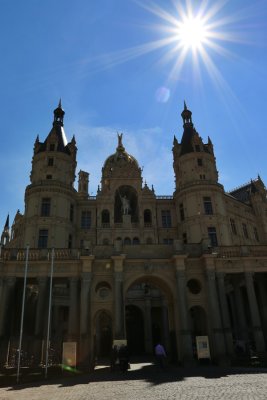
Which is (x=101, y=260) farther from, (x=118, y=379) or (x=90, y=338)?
(x=118, y=379)

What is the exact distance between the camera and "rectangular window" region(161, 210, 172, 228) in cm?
5891

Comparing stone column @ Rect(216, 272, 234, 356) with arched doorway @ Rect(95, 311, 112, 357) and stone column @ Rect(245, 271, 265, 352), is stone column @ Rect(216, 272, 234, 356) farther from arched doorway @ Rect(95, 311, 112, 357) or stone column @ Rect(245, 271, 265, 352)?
arched doorway @ Rect(95, 311, 112, 357)

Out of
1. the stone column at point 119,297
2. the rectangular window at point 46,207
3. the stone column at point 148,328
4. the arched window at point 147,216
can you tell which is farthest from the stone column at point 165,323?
the rectangular window at point 46,207

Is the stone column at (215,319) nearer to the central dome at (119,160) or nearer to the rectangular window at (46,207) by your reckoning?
the rectangular window at (46,207)

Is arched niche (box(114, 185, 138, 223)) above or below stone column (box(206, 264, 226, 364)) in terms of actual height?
above

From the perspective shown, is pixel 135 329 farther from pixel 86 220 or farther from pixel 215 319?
pixel 215 319

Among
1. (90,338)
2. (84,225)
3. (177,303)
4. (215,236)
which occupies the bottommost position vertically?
(90,338)

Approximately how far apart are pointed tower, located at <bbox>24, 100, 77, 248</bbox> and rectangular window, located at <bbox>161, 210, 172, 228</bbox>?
49.5 feet

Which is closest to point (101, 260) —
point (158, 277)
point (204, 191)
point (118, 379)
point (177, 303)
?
point (158, 277)

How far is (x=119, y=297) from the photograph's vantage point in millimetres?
31562

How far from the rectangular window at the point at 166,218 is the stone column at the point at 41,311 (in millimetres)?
29848

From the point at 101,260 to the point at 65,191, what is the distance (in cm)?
2367

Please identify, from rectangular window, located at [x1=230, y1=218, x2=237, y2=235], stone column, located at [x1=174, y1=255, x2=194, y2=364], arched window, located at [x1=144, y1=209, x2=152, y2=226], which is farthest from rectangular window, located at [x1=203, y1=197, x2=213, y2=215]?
stone column, located at [x1=174, y1=255, x2=194, y2=364]

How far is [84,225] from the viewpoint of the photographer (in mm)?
57750
